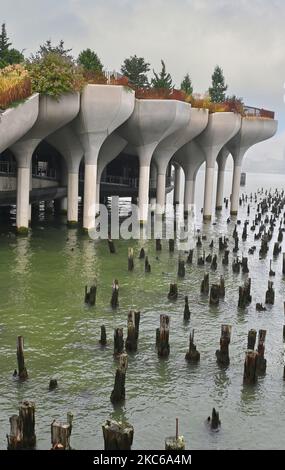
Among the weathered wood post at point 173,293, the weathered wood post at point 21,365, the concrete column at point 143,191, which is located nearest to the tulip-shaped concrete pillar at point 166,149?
the concrete column at point 143,191

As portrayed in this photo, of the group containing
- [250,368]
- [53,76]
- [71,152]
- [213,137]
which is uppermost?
[53,76]

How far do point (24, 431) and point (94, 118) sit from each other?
30.1 meters

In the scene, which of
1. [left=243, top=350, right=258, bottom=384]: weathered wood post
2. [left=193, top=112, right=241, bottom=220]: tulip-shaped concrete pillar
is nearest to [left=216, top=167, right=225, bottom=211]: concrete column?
[left=193, top=112, right=241, bottom=220]: tulip-shaped concrete pillar

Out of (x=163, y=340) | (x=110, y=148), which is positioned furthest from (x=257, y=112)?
(x=163, y=340)

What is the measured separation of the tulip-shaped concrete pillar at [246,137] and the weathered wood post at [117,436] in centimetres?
5115

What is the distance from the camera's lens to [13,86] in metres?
32.8

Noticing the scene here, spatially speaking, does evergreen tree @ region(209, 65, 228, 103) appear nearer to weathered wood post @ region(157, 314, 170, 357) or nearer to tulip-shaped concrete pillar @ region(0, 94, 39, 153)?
tulip-shaped concrete pillar @ region(0, 94, 39, 153)

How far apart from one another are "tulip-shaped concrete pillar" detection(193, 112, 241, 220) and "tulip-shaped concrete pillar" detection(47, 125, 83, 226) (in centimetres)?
1626

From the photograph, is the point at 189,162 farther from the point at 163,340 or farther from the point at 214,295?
the point at 163,340

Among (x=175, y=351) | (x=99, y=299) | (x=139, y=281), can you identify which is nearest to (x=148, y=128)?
(x=139, y=281)

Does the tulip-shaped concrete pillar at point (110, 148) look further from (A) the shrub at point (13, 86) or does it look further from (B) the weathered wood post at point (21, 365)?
(B) the weathered wood post at point (21, 365)

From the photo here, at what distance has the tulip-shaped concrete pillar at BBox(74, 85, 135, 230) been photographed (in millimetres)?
37812

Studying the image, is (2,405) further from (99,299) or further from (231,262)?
(231,262)

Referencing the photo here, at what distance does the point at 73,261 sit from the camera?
3136 centimetres
